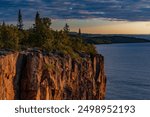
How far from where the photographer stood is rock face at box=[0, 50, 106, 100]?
44794mm

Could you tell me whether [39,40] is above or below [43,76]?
above

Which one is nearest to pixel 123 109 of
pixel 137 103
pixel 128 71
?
pixel 137 103

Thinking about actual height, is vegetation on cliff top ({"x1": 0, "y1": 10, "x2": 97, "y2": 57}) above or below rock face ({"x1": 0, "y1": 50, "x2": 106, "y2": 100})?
above

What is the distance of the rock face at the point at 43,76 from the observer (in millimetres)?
44794

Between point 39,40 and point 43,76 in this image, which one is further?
point 39,40

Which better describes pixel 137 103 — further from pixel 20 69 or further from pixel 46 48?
pixel 46 48

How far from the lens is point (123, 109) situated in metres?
14.5

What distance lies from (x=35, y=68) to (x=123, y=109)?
37085mm

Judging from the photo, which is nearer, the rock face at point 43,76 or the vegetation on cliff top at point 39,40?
the rock face at point 43,76

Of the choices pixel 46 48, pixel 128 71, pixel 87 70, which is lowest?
pixel 128 71

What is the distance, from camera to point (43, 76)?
5438 cm

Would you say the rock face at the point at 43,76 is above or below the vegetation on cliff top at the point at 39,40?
below

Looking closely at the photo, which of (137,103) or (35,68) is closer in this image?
(137,103)

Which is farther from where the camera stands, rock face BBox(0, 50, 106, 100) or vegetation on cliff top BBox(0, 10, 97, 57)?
vegetation on cliff top BBox(0, 10, 97, 57)
